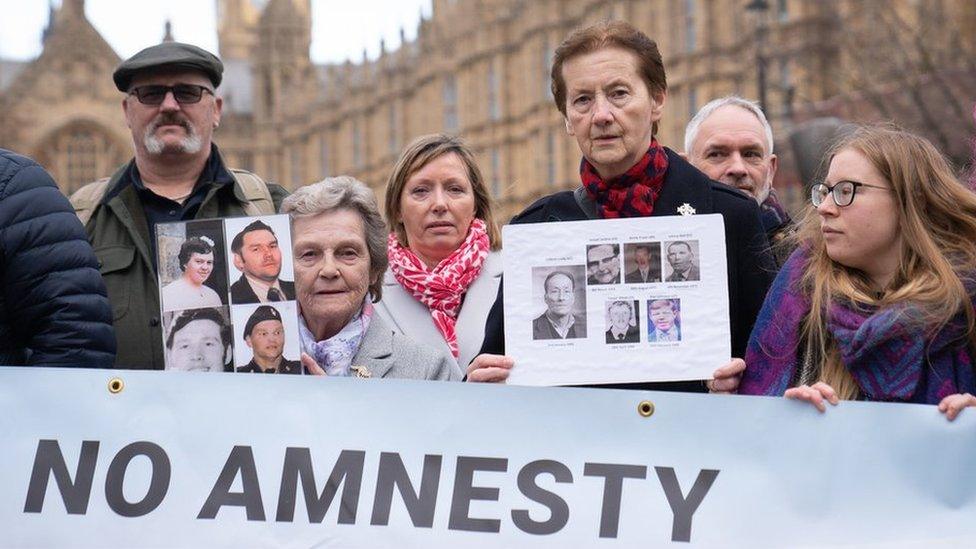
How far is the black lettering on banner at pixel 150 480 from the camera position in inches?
192

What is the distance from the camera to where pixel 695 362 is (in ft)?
16.3

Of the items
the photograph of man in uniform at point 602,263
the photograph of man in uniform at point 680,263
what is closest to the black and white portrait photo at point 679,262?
the photograph of man in uniform at point 680,263

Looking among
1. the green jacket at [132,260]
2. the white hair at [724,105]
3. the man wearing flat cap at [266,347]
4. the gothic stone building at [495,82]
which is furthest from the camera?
the gothic stone building at [495,82]

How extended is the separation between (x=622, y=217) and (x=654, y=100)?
1.20 feet

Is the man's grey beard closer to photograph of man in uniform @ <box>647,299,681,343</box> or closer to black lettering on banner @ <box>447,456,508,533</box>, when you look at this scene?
black lettering on banner @ <box>447,456,508,533</box>

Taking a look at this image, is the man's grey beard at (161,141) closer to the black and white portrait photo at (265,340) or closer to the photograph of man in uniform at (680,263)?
the black and white portrait photo at (265,340)

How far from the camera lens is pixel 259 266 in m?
5.04

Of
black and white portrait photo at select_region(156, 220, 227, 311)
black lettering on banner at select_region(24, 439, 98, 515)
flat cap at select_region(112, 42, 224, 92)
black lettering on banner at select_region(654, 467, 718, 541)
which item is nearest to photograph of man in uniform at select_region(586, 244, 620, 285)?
black lettering on banner at select_region(654, 467, 718, 541)

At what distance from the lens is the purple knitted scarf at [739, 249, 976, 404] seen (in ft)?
15.4

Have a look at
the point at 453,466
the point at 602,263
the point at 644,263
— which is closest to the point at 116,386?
the point at 453,466

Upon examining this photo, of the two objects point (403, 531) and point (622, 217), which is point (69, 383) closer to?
point (403, 531)

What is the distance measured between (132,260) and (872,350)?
2.54 meters

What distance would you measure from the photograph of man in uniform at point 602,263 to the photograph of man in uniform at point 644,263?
31 mm

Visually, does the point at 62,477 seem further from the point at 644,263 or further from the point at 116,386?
the point at 644,263
